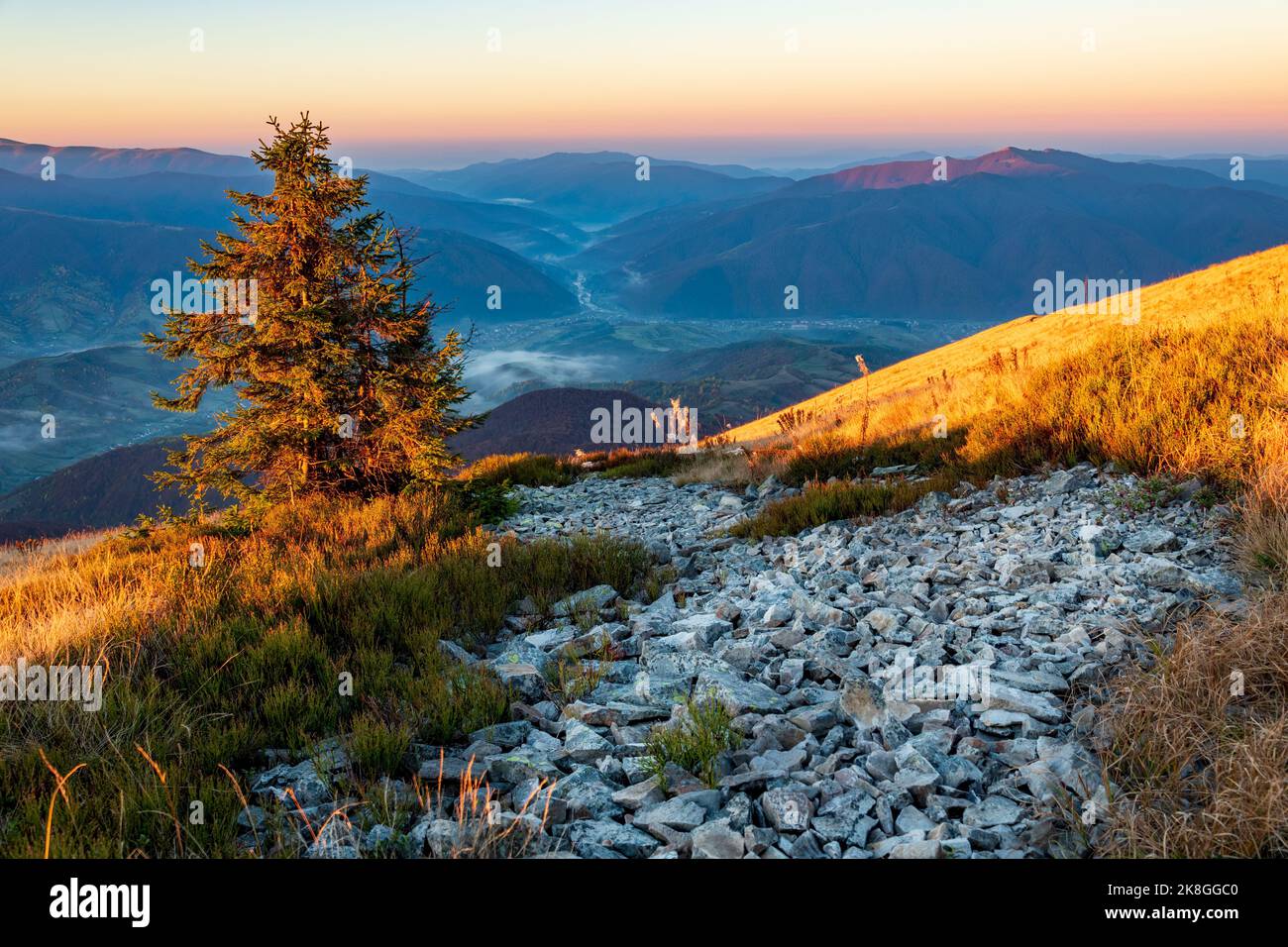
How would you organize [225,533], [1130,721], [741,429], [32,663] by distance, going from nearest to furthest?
[1130,721] → [32,663] → [225,533] → [741,429]

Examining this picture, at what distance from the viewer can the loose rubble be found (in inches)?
127

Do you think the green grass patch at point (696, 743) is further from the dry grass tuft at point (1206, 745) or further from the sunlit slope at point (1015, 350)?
the sunlit slope at point (1015, 350)

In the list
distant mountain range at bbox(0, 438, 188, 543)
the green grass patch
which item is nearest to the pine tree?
the green grass patch

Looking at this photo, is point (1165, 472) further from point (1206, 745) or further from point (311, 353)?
point (311, 353)

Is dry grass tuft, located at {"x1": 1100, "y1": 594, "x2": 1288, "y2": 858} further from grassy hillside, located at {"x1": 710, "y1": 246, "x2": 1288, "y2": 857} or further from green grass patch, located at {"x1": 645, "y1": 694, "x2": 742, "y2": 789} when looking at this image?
green grass patch, located at {"x1": 645, "y1": 694, "x2": 742, "y2": 789}

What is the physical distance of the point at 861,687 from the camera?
4.36 m

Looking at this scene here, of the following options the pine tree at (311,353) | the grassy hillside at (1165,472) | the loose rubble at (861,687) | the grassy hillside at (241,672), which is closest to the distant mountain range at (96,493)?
the pine tree at (311,353)

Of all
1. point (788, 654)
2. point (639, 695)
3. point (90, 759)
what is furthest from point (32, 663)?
point (788, 654)

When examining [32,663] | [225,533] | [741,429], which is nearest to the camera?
[32,663]

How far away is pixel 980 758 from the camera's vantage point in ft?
12.3

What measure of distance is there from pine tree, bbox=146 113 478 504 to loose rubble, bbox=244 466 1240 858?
6504 millimetres

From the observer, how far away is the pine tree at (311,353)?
1173cm
